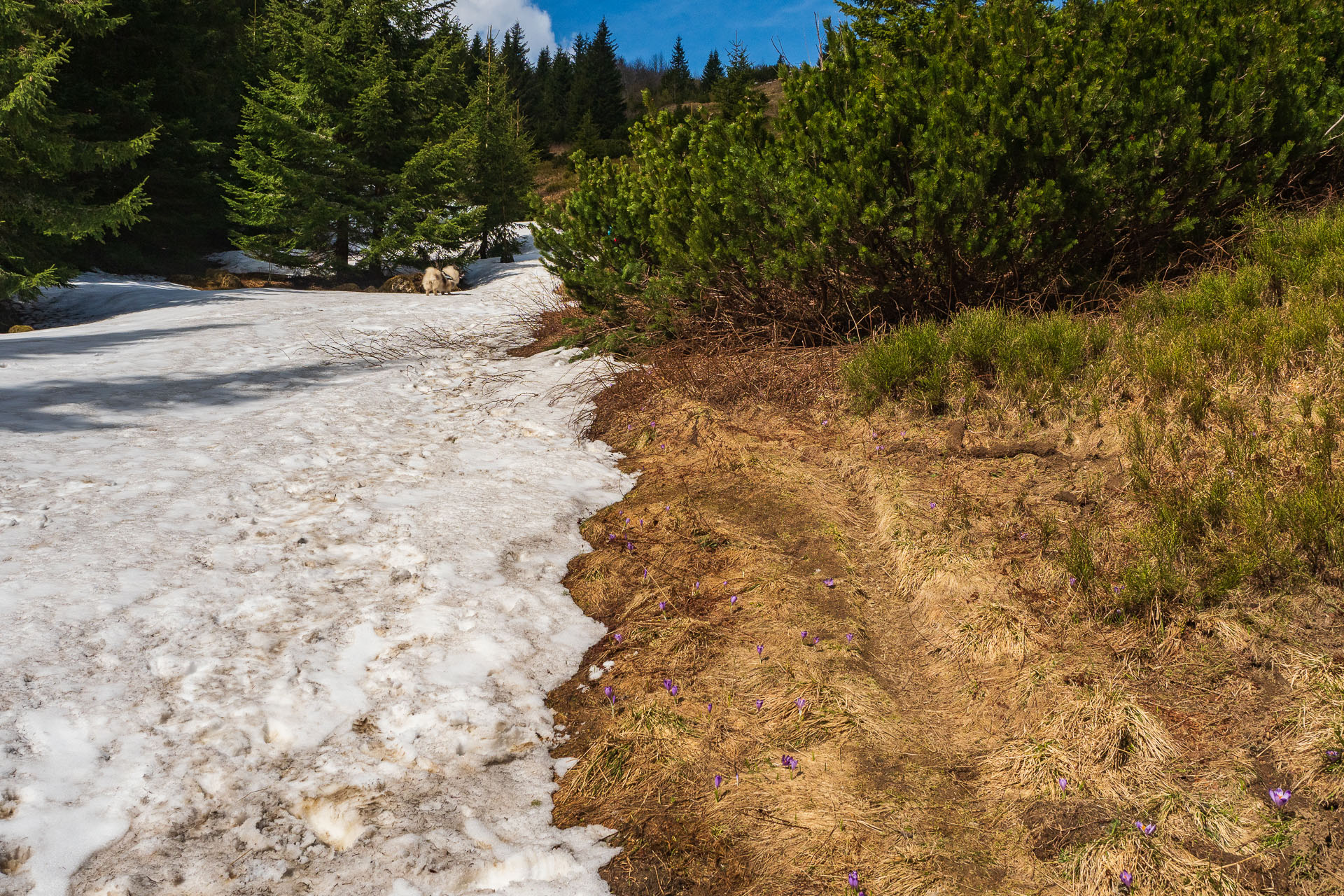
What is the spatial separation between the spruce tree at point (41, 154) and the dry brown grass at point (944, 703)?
11147mm

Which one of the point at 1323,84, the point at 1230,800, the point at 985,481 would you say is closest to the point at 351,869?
the point at 1230,800

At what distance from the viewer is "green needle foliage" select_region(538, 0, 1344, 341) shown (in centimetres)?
415

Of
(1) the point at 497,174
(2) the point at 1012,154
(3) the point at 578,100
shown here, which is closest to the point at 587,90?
(3) the point at 578,100

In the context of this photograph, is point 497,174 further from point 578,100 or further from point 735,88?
point 578,100

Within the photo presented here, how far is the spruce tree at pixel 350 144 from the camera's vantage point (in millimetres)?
14828

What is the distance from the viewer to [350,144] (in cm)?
1602

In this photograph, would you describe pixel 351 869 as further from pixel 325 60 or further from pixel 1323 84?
pixel 325 60

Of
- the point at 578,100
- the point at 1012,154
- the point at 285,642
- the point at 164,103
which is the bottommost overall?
the point at 285,642

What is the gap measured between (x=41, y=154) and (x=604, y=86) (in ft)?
131

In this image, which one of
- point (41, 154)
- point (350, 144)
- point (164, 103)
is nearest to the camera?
point (41, 154)

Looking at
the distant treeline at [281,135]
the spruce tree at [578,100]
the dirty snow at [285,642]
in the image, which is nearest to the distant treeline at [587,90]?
the spruce tree at [578,100]

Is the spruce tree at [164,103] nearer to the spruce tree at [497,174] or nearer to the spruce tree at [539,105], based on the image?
the spruce tree at [497,174]

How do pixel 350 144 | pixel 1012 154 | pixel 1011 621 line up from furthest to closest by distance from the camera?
pixel 350 144
pixel 1012 154
pixel 1011 621

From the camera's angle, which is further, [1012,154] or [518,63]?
[518,63]
